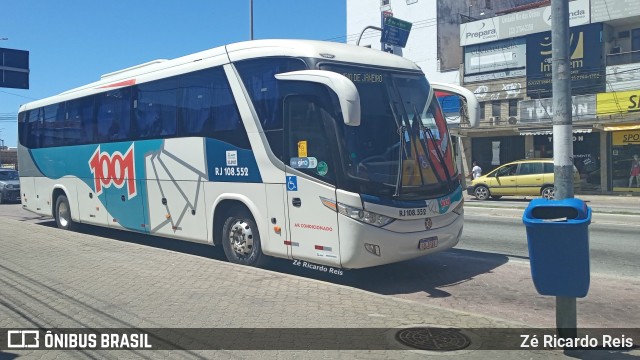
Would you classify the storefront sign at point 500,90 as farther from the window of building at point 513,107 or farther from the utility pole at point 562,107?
the utility pole at point 562,107

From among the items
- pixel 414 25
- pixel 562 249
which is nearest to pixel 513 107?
pixel 414 25

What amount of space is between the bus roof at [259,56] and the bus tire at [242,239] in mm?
2445

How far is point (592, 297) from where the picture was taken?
6816 mm


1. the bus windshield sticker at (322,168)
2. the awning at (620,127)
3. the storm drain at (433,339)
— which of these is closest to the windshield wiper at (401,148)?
the bus windshield sticker at (322,168)

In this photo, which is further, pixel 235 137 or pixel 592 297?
pixel 235 137

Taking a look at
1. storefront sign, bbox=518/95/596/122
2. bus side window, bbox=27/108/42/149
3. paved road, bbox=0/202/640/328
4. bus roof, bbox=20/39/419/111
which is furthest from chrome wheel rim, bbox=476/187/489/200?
bus side window, bbox=27/108/42/149

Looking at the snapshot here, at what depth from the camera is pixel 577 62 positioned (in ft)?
93.6

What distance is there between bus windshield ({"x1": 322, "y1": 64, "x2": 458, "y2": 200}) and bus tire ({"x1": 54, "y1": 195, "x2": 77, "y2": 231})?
9.29 metres

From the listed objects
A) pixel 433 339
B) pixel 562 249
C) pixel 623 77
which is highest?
pixel 623 77

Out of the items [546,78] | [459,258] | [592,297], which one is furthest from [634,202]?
[592,297]

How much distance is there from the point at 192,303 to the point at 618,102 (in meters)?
26.4

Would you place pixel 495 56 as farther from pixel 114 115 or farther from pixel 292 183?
pixel 292 183

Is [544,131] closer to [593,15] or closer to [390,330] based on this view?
[593,15]

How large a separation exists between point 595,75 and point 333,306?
26.6 metres
